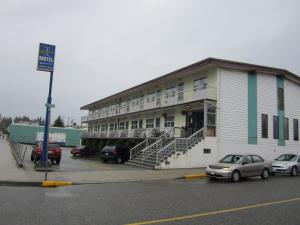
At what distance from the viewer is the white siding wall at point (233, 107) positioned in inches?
973

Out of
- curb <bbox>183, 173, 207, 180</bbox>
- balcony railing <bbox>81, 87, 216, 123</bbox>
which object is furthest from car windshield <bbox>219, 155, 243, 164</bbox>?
balcony railing <bbox>81, 87, 216, 123</bbox>

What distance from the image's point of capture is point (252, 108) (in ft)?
87.3

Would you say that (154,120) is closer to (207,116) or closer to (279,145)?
(207,116)

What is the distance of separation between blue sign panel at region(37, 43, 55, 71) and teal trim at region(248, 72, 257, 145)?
657 inches

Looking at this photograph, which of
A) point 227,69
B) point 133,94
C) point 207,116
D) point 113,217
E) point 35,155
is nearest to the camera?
point 113,217

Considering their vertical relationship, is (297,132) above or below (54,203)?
above

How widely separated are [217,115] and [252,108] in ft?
13.9

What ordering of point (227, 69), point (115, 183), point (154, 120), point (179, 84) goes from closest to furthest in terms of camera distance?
1. point (115, 183)
2. point (227, 69)
3. point (179, 84)
4. point (154, 120)

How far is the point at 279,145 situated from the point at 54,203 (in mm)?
24613

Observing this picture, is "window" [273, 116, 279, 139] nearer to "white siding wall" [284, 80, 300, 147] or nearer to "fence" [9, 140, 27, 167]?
"white siding wall" [284, 80, 300, 147]

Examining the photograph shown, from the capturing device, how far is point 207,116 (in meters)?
23.9

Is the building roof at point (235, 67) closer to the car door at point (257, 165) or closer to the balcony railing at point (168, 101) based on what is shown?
the balcony railing at point (168, 101)

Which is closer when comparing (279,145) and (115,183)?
(115,183)

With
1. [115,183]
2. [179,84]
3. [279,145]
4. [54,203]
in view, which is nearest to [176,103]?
[179,84]
